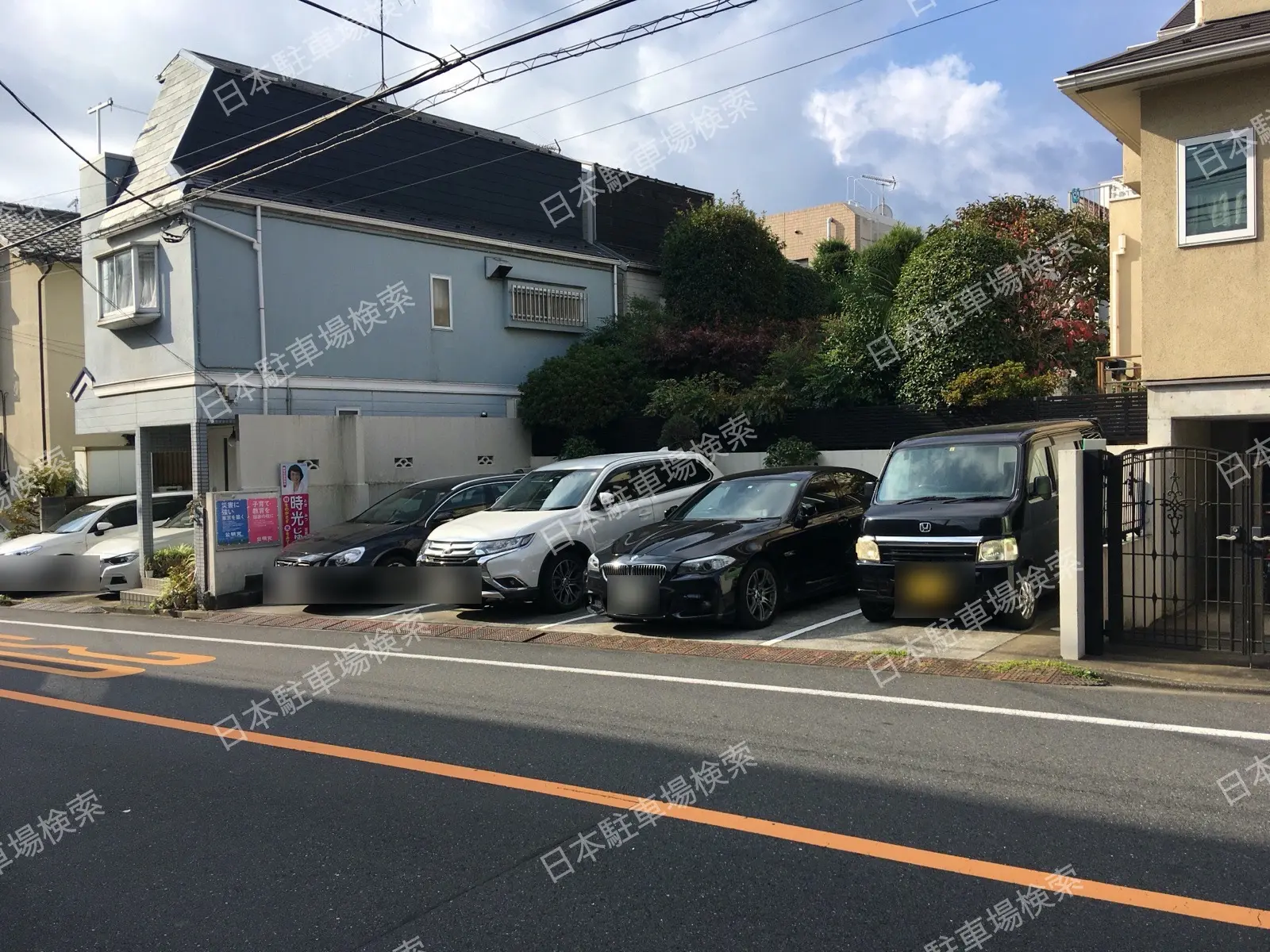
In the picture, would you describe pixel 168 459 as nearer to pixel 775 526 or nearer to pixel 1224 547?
pixel 775 526

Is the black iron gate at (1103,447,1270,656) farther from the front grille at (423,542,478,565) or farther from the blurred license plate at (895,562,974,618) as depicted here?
the front grille at (423,542,478,565)

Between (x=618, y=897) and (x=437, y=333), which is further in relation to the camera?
(x=437, y=333)

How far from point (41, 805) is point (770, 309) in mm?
17508

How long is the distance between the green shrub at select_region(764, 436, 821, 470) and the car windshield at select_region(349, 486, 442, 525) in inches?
201

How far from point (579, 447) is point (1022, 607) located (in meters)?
10.0

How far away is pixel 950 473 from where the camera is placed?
9.90 meters

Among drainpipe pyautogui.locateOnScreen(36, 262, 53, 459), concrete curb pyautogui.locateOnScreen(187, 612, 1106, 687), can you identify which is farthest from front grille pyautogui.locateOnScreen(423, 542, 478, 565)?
drainpipe pyautogui.locateOnScreen(36, 262, 53, 459)

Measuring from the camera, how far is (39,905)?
14.4ft

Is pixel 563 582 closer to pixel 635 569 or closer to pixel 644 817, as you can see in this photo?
pixel 635 569

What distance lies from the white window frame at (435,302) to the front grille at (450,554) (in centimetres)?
808

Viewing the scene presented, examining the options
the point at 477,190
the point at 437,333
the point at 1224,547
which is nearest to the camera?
the point at 1224,547

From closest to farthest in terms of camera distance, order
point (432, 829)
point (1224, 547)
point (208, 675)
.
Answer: point (432, 829)
point (208, 675)
point (1224, 547)

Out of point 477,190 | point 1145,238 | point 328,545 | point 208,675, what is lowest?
point 208,675

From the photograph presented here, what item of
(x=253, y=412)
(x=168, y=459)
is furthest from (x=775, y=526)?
(x=168, y=459)
